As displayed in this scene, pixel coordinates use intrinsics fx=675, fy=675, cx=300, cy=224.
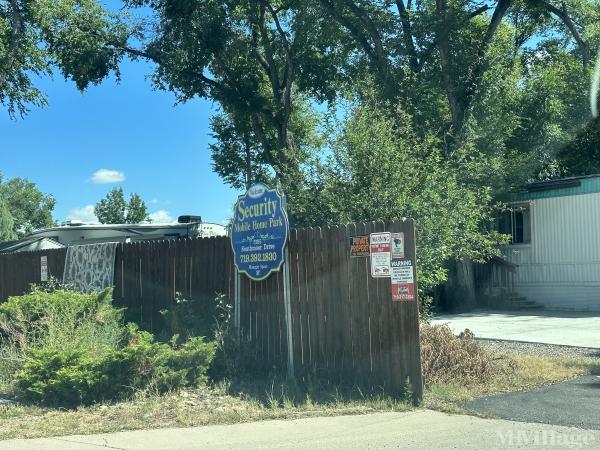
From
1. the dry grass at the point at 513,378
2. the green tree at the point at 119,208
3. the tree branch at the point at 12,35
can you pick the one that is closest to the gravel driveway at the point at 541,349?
the dry grass at the point at 513,378

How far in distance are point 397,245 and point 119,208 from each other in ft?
208

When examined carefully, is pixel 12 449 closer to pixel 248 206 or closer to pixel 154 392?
pixel 154 392

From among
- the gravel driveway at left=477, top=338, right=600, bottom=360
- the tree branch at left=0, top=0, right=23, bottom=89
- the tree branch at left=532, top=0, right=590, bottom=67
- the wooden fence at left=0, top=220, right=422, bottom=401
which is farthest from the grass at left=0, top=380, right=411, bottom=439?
the tree branch at left=532, top=0, right=590, bottom=67

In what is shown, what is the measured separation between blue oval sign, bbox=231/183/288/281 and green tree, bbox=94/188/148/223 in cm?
5835

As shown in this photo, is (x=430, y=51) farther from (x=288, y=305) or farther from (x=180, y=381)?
(x=180, y=381)

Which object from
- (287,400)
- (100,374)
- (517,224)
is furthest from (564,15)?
(100,374)

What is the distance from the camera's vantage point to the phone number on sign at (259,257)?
9.76 m

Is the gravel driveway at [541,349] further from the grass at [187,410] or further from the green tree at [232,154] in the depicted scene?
the green tree at [232,154]

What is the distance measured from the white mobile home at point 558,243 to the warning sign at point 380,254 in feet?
50.1

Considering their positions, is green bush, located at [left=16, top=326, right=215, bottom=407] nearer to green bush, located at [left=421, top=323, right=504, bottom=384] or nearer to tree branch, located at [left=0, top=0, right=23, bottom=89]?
green bush, located at [left=421, top=323, right=504, bottom=384]

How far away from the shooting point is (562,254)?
22562mm

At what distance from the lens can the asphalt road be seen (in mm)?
7172

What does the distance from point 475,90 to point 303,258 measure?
50.4ft

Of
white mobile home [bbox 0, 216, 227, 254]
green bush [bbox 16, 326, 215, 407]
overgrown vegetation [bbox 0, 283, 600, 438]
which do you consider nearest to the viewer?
overgrown vegetation [bbox 0, 283, 600, 438]
